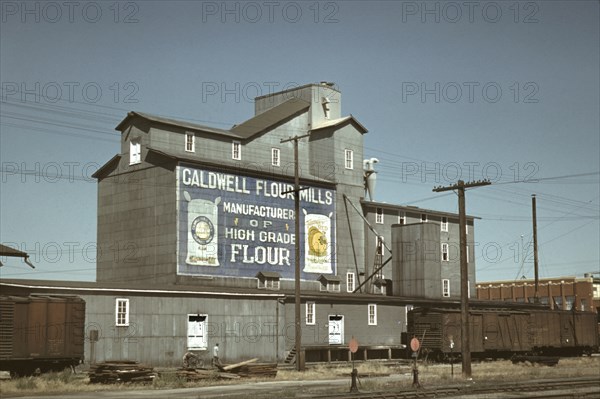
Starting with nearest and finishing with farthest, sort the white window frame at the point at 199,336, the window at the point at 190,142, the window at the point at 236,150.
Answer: the white window frame at the point at 199,336 → the window at the point at 190,142 → the window at the point at 236,150

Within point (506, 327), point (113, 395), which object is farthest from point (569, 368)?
point (113, 395)

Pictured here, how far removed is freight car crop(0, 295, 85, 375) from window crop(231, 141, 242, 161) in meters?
22.7

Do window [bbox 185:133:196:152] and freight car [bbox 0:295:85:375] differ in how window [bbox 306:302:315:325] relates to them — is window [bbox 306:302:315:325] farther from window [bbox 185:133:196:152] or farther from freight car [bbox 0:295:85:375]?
freight car [bbox 0:295:85:375]

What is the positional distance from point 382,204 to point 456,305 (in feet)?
33.7

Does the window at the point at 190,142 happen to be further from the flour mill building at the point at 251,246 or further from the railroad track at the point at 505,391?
the railroad track at the point at 505,391

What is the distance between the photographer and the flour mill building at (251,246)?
149 feet

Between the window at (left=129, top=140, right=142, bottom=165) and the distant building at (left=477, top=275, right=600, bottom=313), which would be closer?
the window at (left=129, top=140, right=142, bottom=165)

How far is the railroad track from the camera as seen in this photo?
29.1m

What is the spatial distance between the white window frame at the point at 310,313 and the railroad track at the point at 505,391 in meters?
19.8

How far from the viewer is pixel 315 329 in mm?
53719

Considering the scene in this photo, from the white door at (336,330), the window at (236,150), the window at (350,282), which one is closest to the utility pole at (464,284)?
the white door at (336,330)

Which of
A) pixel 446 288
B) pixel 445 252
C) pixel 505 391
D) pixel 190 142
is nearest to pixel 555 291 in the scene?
pixel 445 252

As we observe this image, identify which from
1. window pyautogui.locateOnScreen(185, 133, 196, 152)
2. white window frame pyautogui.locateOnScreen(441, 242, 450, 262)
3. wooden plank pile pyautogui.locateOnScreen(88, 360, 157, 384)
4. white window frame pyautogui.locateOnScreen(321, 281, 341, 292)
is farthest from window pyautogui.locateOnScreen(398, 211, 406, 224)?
wooden plank pile pyautogui.locateOnScreen(88, 360, 157, 384)

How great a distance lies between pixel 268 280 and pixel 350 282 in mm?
9519
